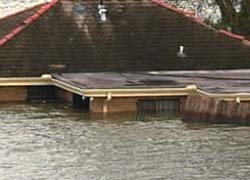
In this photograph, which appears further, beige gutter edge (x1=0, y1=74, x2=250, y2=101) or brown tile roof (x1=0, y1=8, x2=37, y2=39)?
brown tile roof (x1=0, y1=8, x2=37, y2=39)

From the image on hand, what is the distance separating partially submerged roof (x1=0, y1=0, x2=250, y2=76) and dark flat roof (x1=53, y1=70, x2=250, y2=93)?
41cm

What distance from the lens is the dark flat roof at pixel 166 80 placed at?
2731 cm

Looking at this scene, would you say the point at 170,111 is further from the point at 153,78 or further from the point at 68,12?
the point at 68,12

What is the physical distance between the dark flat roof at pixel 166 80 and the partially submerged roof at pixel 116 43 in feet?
1.34

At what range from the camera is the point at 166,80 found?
28672 mm

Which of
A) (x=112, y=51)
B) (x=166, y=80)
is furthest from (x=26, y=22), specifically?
(x=166, y=80)

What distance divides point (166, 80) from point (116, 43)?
8.09ft

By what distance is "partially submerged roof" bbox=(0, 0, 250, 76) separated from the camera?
2986 cm

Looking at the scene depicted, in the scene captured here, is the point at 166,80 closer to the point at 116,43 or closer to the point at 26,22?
the point at 116,43

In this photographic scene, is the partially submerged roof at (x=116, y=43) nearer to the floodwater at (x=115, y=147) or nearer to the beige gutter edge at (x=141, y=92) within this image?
the beige gutter edge at (x=141, y=92)

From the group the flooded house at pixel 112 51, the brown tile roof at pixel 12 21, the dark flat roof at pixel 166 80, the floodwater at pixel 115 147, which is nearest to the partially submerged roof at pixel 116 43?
the flooded house at pixel 112 51

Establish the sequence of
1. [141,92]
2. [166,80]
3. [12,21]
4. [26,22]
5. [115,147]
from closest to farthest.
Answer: [115,147], [141,92], [166,80], [26,22], [12,21]

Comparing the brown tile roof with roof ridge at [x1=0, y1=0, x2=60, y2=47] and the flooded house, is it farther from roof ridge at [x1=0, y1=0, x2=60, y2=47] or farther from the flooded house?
roof ridge at [x1=0, y1=0, x2=60, y2=47]

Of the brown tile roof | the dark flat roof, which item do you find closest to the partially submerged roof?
the dark flat roof
